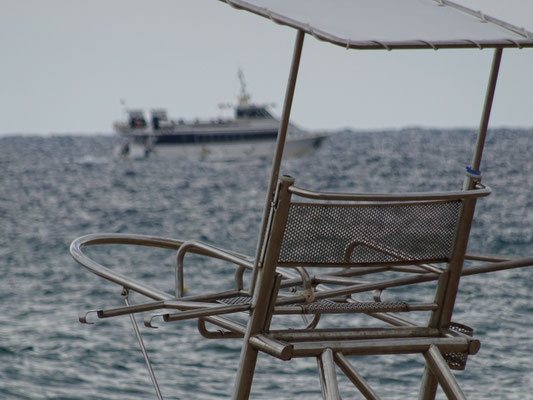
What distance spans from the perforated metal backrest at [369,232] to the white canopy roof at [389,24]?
16.5 inches

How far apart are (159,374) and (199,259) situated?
8511 mm

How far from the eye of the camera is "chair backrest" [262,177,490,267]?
240 centimetres

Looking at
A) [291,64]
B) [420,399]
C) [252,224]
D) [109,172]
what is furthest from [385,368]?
[109,172]

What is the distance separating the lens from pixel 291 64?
8.14 feet

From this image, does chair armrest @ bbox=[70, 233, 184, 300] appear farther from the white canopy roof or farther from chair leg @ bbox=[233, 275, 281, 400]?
the white canopy roof

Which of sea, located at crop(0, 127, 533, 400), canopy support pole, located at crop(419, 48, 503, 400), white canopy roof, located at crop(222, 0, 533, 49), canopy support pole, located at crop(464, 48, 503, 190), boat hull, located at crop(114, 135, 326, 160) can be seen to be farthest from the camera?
boat hull, located at crop(114, 135, 326, 160)

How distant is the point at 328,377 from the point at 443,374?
0.31 m

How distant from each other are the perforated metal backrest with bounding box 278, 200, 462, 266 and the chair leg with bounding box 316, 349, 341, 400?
236 mm

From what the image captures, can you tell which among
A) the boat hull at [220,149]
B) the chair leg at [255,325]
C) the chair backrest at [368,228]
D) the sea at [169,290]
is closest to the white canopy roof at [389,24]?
the chair backrest at [368,228]

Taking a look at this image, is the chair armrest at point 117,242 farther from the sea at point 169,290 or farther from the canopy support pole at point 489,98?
the sea at point 169,290

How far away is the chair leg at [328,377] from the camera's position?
91.8 inches

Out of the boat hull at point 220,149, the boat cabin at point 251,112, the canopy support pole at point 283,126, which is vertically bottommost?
the boat hull at point 220,149

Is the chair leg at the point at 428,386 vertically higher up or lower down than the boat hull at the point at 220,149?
higher up

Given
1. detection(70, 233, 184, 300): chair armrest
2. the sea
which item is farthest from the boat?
detection(70, 233, 184, 300): chair armrest
